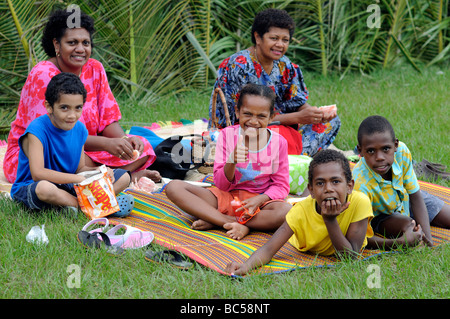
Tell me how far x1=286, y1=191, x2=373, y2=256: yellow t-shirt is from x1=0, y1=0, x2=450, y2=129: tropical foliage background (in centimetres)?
420

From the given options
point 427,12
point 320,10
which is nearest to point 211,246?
point 320,10

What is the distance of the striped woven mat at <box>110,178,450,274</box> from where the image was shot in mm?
3430

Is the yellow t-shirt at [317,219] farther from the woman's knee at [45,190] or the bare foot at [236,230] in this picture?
the woman's knee at [45,190]

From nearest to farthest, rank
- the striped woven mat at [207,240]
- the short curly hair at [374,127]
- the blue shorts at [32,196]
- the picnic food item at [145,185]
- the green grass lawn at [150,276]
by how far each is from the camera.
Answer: the green grass lawn at [150,276], the striped woven mat at [207,240], the short curly hair at [374,127], the blue shorts at [32,196], the picnic food item at [145,185]

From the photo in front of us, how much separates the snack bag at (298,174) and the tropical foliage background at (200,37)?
335cm

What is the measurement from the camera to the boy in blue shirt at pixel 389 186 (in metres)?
3.61

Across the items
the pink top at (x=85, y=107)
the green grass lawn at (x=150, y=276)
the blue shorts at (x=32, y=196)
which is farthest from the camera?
the pink top at (x=85, y=107)

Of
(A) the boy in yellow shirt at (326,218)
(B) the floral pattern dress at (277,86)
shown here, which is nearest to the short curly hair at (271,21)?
(B) the floral pattern dress at (277,86)

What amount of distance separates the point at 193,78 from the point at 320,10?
2.13m

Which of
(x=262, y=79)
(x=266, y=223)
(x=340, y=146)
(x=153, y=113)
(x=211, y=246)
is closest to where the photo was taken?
(x=211, y=246)

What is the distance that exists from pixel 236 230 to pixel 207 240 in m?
0.22

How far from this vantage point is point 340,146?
6262 mm

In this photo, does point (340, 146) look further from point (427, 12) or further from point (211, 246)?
point (427, 12)

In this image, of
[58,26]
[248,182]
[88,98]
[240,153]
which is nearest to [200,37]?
[88,98]
